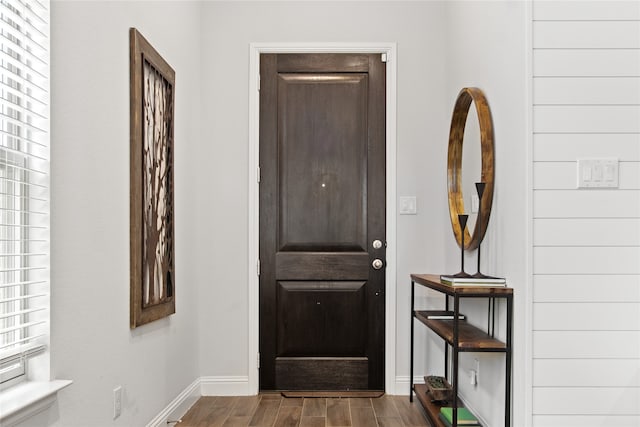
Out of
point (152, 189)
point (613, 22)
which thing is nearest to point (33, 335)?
point (152, 189)

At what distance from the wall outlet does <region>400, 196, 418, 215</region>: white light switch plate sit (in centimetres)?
211

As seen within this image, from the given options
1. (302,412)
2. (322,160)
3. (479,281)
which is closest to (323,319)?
(302,412)

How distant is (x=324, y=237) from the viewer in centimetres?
396

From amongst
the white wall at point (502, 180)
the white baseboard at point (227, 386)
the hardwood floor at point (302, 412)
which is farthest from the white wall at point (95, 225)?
the white wall at point (502, 180)

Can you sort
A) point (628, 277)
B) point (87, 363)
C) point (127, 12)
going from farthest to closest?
point (127, 12) < point (628, 277) < point (87, 363)

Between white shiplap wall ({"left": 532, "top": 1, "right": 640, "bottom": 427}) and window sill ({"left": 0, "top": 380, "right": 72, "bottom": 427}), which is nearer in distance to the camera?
window sill ({"left": 0, "top": 380, "right": 72, "bottom": 427})

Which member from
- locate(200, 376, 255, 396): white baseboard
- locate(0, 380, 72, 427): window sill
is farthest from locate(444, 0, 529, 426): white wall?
locate(0, 380, 72, 427): window sill

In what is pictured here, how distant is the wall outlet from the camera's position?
8.09ft

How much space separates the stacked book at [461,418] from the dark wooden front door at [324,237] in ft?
3.10

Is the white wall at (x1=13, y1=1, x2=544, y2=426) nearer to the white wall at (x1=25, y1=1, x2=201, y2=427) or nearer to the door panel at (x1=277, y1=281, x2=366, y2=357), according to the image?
the white wall at (x1=25, y1=1, x2=201, y2=427)

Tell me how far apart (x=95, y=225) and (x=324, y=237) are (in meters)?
1.90

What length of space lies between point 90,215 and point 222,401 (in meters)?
1.96

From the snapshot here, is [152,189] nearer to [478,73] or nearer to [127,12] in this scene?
[127,12]

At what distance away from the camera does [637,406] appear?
2.41 metres
